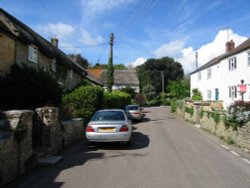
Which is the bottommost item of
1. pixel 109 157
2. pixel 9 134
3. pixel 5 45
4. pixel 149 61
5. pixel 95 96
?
pixel 109 157

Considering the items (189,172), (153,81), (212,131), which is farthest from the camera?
(153,81)

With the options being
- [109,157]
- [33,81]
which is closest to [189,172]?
[109,157]

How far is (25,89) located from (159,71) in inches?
2629

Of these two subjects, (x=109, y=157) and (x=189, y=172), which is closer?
(x=189, y=172)

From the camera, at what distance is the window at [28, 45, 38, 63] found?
665 inches

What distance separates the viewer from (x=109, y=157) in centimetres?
898

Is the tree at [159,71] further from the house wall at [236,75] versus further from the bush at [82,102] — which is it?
the bush at [82,102]

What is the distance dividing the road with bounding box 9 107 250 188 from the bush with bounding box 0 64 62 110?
Answer: 15.1 ft

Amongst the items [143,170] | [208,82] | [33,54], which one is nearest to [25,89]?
[33,54]

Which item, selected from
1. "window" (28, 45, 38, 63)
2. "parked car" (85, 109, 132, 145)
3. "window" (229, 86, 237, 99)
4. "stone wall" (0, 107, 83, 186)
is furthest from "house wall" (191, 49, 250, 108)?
"stone wall" (0, 107, 83, 186)

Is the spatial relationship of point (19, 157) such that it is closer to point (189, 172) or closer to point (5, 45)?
point (189, 172)

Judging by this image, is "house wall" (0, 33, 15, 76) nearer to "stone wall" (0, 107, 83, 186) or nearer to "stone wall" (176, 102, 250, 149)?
"stone wall" (0, 107, 83, 186)

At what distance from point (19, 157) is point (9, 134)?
0.68m

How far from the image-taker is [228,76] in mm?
29047
